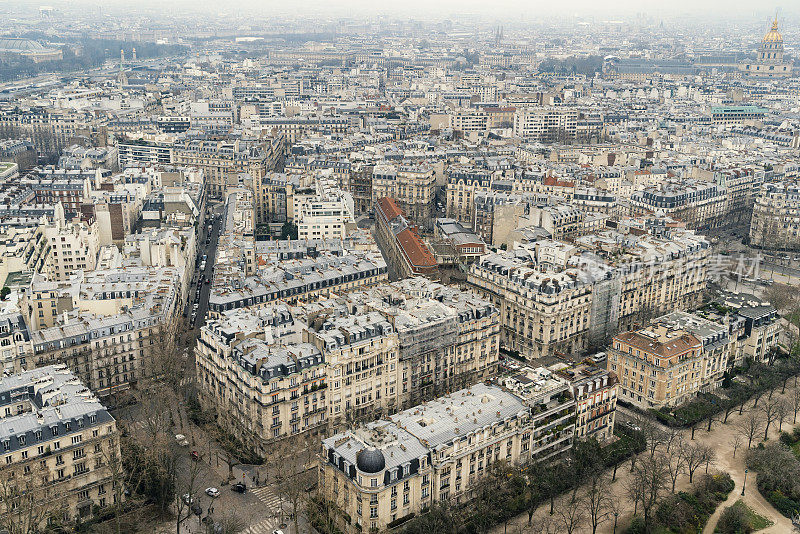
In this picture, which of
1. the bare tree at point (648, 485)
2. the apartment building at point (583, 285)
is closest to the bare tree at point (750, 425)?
the bare tree at point (648, 485)

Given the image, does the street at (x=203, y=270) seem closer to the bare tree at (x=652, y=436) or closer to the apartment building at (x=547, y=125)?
the bare tree at (x=652, y=436)

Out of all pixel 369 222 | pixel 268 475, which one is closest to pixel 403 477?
pixel 268 475

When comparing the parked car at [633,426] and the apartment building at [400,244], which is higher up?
the apartment building at [400,244]

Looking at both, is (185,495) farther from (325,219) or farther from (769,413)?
(325,219)

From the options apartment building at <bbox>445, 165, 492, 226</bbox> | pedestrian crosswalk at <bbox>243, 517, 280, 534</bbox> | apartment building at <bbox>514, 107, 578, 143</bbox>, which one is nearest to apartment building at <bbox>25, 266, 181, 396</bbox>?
pedestrian crosswalk at <bbox>243, 517, 280, 534</bbox>

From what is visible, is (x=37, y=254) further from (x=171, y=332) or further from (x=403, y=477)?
(x=403, y=477)

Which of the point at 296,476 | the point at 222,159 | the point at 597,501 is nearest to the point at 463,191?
the point at 222,159
